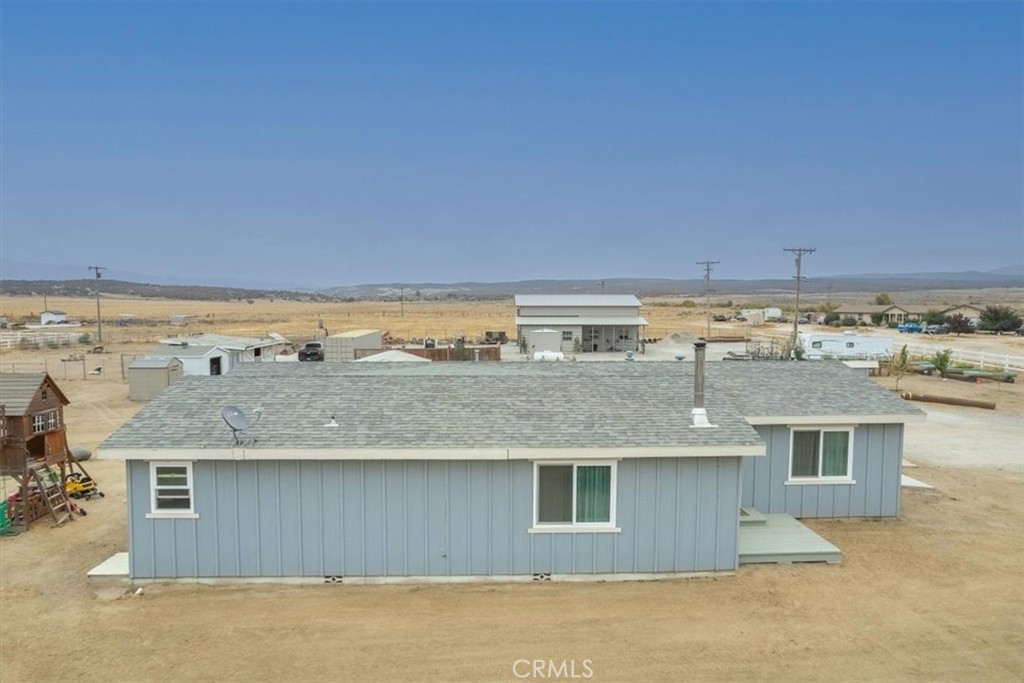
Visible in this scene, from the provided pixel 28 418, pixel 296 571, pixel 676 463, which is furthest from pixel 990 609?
pixel 28 418

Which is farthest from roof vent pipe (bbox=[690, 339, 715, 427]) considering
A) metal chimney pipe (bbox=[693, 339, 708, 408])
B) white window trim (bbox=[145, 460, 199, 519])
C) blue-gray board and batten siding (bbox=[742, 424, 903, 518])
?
white window trim (bbox=[145, 460, 199, 519])

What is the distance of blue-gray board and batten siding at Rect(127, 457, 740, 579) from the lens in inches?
458

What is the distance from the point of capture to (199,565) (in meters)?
11.7

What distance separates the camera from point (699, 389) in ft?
41.3

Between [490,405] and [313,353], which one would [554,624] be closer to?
[490,405]

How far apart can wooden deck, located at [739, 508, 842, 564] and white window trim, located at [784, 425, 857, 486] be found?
41.2 inches

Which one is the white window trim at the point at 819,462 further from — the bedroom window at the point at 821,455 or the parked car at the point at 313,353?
the parked car at the point at 313,353

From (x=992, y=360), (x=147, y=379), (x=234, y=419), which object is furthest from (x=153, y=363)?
(x=992, y=360)

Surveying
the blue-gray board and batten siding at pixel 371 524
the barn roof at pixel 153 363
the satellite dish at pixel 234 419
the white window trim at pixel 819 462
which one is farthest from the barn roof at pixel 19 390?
the barn roof at pixel 153 363

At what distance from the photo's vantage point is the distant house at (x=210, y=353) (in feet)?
110

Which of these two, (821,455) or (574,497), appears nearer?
(574,497)

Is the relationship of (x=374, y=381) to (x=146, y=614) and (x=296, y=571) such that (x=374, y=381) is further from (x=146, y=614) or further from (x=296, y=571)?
(x=146, y=614)

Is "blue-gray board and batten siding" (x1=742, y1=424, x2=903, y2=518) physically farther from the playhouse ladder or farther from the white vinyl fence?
the white vinyl fence

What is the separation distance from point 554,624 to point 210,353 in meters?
28.4
